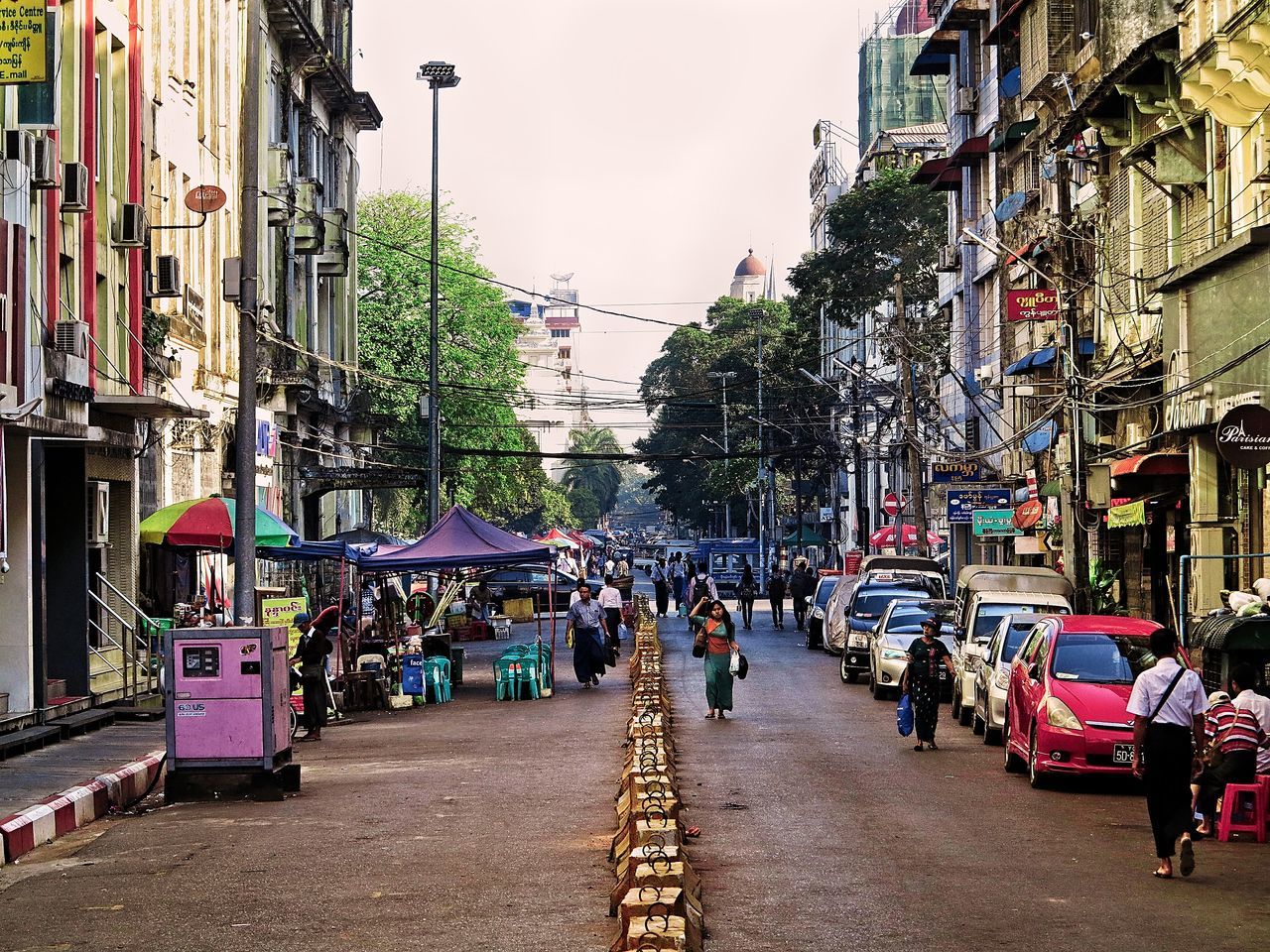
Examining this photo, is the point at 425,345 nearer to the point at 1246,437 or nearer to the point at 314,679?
the point at 314,679

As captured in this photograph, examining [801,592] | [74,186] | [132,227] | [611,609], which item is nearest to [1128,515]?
[611,609]

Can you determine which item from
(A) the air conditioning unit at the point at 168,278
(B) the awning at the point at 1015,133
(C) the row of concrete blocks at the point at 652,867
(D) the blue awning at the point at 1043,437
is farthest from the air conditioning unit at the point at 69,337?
(B) the awning at the point at 1015,133

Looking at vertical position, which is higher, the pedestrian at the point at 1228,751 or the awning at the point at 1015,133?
the awning at the point at 1015,133

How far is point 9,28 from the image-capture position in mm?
18781

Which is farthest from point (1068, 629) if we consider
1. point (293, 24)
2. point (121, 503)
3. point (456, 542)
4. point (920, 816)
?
point (293, 24)

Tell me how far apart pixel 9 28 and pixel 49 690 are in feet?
30.8

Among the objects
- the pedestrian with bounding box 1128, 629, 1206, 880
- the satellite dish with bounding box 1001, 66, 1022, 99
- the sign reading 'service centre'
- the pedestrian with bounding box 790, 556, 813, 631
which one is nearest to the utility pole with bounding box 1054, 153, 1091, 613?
the sign reading 'service centre'

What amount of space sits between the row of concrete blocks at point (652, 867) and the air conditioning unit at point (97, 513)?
39.3ft

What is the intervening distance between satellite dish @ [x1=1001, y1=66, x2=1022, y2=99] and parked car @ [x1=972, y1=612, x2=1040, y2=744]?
26.7 metres

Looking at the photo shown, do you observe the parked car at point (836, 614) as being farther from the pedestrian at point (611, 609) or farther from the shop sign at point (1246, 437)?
the shop sign at point (1246, 437)

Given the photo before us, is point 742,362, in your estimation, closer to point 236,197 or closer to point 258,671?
point 236,197

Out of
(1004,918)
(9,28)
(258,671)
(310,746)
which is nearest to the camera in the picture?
(1004,918)

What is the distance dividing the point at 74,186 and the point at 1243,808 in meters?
16.8

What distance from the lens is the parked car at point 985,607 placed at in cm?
2561
